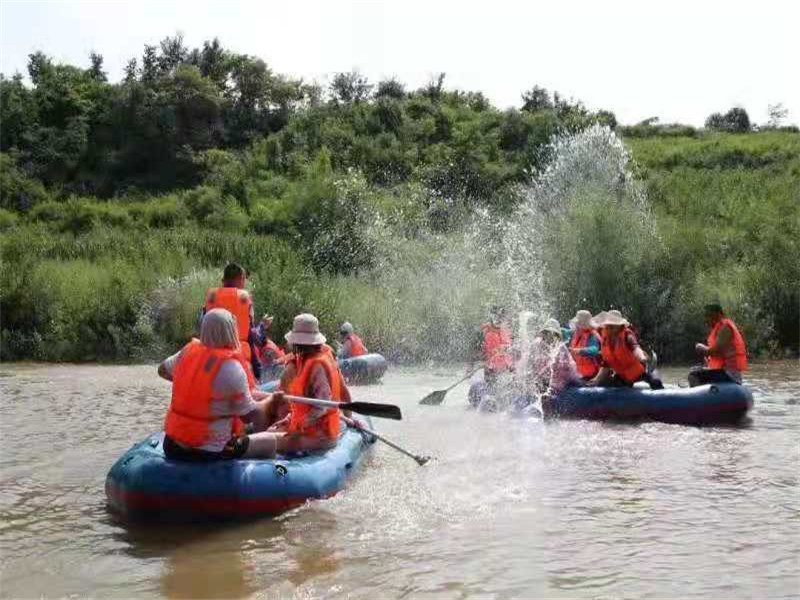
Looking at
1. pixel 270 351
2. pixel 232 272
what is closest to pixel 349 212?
pixel 270 351

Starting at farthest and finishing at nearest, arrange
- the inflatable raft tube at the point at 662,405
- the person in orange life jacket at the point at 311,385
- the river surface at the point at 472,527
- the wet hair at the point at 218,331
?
the inflatable raft tube at the point at 662,405 → the person in orange life jacket at the point at 311,385 → the wet hair at the point at 218,331 → the river surface at the point at 472,527

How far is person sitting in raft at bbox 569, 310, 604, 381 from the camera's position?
11.1m

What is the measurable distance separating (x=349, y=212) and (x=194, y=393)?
2215 cm

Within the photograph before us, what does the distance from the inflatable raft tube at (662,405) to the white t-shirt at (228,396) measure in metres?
5.17

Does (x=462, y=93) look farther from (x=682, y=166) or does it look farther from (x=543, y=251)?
(x=543, y=251)

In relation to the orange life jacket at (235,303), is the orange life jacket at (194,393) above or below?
below

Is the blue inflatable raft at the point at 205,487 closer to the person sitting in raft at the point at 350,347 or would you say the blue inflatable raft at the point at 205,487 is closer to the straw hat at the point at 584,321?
the straw hat at the point at 584,321

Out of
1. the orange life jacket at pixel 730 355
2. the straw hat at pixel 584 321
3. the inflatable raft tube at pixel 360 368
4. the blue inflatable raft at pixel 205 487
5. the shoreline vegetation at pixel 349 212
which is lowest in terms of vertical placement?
the blue inflatable raft at pixel 205 487

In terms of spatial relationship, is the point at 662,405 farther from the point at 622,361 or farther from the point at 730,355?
the point at 730,355

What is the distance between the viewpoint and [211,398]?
6059 mm

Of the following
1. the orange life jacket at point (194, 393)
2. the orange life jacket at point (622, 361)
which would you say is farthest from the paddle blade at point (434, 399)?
the orange life jacket at point (194, 393)

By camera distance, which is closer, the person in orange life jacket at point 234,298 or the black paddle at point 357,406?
the black paddle at point 357,406

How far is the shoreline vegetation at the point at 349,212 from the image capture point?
18719 mm

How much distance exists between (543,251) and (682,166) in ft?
55.2
